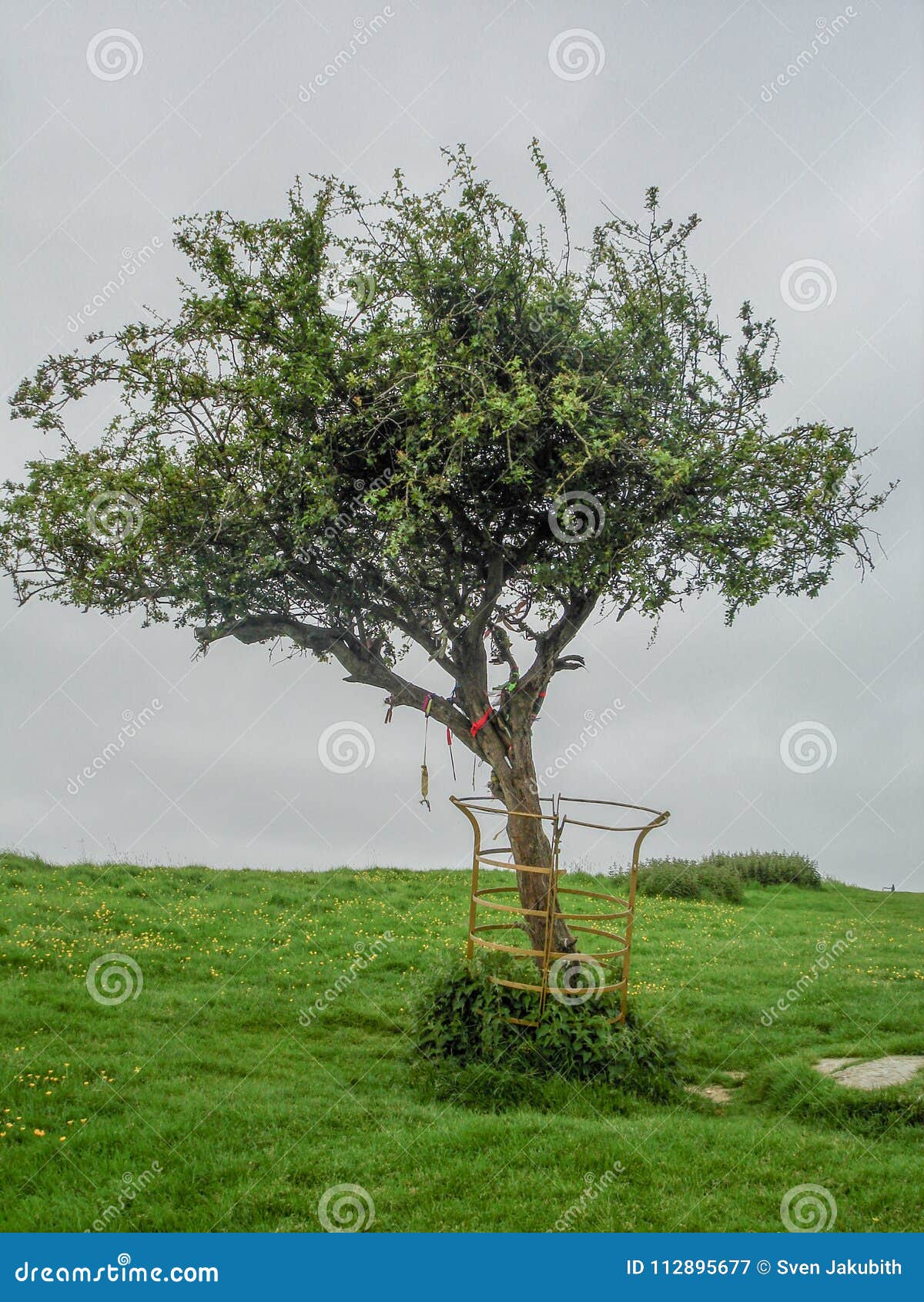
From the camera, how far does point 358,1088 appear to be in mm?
11289

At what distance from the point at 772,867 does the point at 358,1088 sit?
759 inches

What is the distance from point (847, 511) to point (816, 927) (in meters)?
11.9

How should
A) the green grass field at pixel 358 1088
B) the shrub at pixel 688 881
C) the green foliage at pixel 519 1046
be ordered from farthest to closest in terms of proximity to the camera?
the shrub at pixel 688 881, the green foliage at pixel 519 1046, the green grass field at pixel 358 1088

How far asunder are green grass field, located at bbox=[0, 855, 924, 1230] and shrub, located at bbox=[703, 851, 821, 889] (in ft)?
23.1

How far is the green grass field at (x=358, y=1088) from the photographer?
839cm

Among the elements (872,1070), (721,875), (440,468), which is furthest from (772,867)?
(440,468)

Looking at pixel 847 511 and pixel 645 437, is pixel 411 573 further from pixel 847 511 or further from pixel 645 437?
pixel 847 511

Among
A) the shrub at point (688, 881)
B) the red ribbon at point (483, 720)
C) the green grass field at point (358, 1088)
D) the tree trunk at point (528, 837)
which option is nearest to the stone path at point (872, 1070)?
the green grass field at point (358, 1088)

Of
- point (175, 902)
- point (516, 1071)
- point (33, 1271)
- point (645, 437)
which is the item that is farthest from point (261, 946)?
point (645, 437)

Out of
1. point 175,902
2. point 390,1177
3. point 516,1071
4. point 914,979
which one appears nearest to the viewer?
point 390,1177

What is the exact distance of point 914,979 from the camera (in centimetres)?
1684

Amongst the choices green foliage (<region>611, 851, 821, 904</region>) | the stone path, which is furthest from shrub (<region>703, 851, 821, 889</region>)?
the stone path

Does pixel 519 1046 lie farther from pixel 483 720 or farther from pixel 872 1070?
pixel 872 1070

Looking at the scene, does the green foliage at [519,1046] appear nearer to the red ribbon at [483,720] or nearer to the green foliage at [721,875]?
the red ribbon at [483,720]
